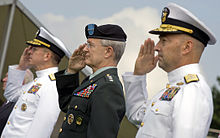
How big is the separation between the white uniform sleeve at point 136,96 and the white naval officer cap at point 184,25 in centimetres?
37

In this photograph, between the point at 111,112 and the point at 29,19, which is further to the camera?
the point at 29,19

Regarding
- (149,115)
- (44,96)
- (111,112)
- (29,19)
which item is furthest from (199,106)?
(29,19)

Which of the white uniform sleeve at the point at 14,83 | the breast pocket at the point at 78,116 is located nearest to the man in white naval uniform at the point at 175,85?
the breast pocket at the point at 78,116

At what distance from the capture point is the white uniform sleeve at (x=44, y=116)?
3355 mm

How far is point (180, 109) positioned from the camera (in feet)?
6.88

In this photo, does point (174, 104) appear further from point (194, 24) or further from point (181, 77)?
point (194, 24)

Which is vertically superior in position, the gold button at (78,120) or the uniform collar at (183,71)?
the uniform collar at (183,71)

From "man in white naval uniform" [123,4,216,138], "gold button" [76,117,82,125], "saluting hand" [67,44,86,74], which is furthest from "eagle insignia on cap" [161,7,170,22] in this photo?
"gold button" [76,117,82,125]

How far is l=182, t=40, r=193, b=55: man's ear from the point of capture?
2.29 metres

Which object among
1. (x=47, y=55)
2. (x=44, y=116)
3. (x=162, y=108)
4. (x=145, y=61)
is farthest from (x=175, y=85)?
(x=47, y=55)

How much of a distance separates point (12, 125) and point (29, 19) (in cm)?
389

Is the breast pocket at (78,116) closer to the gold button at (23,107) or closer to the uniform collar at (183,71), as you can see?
the uniform collar at (183,71)

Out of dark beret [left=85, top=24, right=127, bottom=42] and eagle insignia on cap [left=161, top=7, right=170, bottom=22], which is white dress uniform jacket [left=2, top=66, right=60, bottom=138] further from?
eagle insignia on cap [left=161, top=7, right=170, bottom=22]

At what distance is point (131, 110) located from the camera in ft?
8.41
